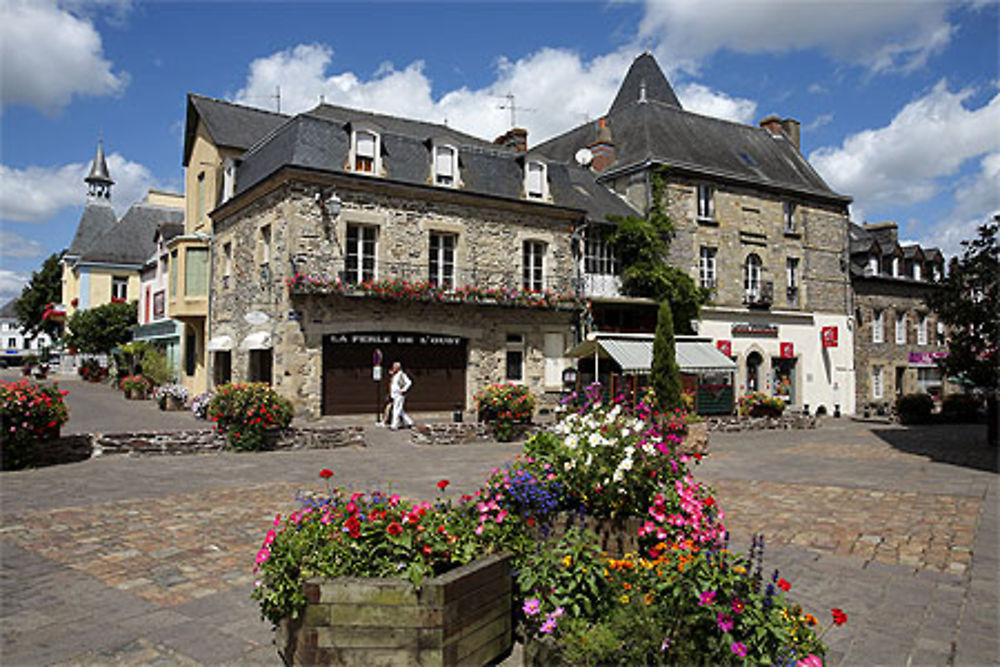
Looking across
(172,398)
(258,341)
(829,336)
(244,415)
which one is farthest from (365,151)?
(829,336)

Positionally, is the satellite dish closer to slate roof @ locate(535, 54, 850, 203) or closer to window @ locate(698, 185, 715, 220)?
slate roof @ locate(535, 54, 850, 203)

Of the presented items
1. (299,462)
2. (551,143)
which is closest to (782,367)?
(551,143)

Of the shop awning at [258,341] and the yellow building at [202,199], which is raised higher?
the yellow building at [202,199]

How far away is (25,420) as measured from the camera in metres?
9.67

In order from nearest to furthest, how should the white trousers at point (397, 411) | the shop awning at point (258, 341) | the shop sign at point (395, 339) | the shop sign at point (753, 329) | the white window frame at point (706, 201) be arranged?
the white trousers at point (397, 411) → the shop awning at point (258, 341) → the shop sign at point (395, 339) → the white window frame at point (706, 201) → the shop sign at point (753, 329)

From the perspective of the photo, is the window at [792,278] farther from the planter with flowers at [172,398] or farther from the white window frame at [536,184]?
the planter with flowers at [172,398]

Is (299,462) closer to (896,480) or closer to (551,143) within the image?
(896,480)

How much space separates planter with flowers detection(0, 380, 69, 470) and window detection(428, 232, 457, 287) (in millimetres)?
10377

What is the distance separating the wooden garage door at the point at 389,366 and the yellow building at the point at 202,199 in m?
5.06

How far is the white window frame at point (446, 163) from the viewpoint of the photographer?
19234 millimetres

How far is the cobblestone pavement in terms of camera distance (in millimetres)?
3895

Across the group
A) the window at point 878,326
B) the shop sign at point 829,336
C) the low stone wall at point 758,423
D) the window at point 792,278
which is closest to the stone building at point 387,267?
the low stone wall at point 758,423

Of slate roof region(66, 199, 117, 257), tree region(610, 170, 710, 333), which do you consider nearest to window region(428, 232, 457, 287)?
tree region(610, 170, 710, 333)

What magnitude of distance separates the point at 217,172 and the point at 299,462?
49.9ft
